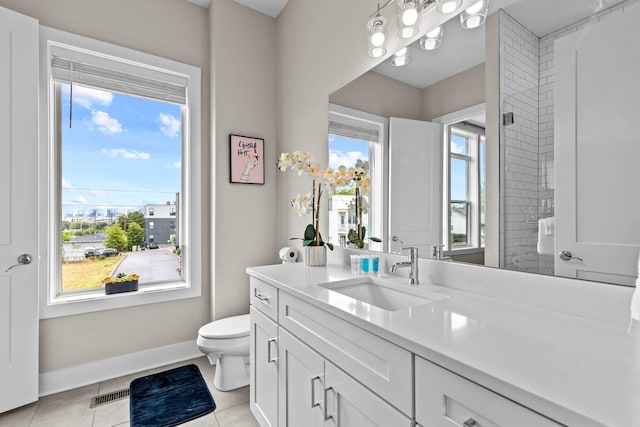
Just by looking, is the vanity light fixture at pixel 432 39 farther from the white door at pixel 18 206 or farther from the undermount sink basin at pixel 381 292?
the white door at pixel 18 206

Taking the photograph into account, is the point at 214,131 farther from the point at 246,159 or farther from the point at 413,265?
the point at 413,265

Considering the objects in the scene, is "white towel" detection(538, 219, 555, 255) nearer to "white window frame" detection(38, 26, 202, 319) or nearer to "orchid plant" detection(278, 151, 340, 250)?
"orchid plant" detection(278, 151, 340, 250)

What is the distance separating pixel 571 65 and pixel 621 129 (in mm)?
250

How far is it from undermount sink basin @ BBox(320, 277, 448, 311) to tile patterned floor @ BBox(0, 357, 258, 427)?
1.04 m

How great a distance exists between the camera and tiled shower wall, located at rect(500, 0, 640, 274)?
98 centimetres

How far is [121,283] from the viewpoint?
2.33m

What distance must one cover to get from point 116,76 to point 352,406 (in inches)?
106

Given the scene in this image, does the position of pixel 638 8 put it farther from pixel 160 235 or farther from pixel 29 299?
pixel 29 299

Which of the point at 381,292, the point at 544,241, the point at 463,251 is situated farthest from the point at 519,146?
the point at 381,292

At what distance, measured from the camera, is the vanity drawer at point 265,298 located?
144 centimetres

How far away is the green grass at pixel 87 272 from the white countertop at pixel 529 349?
2046 millimetres

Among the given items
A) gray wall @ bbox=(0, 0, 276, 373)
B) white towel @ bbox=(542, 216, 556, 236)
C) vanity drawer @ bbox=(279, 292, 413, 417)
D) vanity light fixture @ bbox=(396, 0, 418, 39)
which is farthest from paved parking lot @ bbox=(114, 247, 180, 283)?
white towel @ bbox=(542, 216, 556, 236)

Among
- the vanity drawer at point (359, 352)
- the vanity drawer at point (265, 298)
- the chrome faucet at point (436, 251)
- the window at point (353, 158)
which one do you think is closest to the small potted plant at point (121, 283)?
the vanity drawer at point (265, 298)

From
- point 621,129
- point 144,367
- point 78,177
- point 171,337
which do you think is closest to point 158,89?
point 78,177
